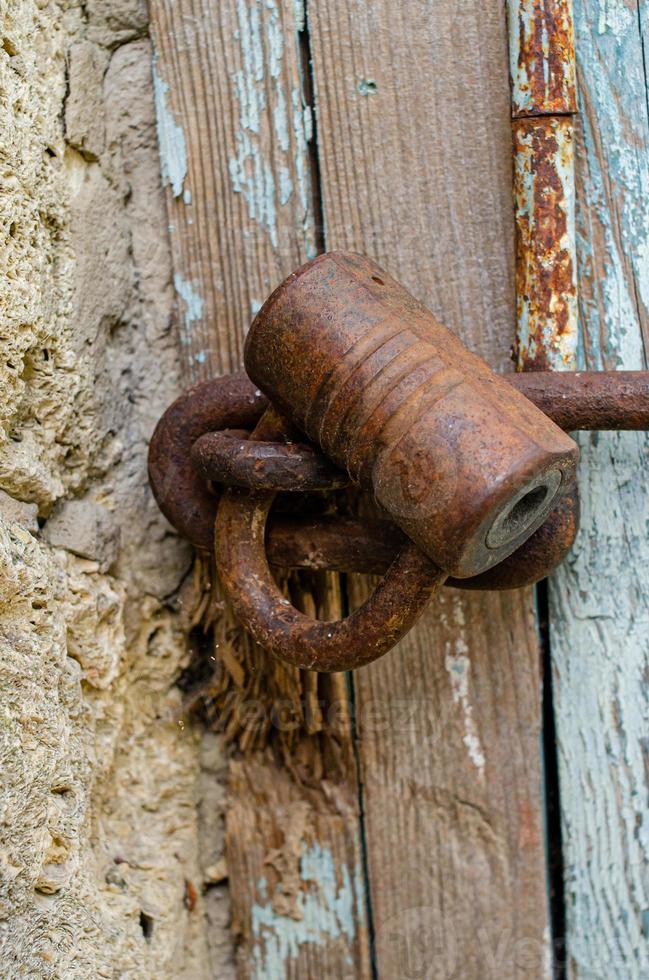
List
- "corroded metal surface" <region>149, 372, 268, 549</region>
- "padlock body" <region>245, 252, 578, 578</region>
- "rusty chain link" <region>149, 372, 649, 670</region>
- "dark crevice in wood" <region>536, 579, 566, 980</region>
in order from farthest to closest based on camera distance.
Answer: "dark crevice in wood" <region>536, 579, 566, 980</region> → "corroded metal surface" <region>149, 372, 268, 549</region> → "rusty chain link" <region>149, 372, 649, 670</region> → "padlock body" <region>245, 252, 578, 578</region>

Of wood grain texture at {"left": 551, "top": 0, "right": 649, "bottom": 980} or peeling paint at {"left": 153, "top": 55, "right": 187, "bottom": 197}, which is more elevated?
peeling paint at {"left": 153, "top": 55, "right": 187, "bottom": 197}

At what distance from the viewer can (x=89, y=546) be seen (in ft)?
3.26

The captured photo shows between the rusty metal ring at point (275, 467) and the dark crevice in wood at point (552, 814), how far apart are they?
1.16 ft

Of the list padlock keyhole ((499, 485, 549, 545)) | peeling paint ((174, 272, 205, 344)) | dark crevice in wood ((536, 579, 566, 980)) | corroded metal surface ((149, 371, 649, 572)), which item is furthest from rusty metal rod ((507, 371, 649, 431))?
peeling paint ((174, 272, 205, 344))

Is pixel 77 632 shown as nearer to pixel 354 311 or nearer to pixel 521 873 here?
pixel 354 311

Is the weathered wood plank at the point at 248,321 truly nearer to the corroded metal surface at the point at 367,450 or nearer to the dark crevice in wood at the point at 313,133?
the dark crevice in wood at the point at 313,133

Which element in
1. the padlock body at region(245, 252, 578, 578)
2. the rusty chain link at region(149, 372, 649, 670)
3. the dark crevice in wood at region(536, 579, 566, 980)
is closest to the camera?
the padlock body at region(245, 252, 578, 578)

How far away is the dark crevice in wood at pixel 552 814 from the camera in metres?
1.06

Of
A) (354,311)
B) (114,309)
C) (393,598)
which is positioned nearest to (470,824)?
(393,598)

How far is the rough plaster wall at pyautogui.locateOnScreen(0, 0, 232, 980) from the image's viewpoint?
0.85 meters

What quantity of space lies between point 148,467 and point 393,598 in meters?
0.33

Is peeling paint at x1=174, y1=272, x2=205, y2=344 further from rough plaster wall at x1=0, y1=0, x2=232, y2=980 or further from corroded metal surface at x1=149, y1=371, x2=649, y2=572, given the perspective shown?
corroded metal surface at x1=149, y1=371, x2=649, y2=572

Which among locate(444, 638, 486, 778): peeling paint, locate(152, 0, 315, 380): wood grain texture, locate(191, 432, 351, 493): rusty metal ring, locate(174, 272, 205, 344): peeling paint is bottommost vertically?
locate(444, 638, 486, 778): peeling paint

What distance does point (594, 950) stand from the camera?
106cm
